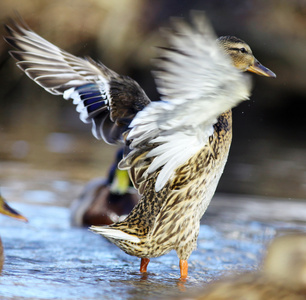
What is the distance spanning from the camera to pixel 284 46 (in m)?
13.4

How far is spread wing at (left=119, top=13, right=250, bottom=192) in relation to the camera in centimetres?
313

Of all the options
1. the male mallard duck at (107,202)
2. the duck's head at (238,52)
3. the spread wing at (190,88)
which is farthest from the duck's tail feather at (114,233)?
the male mallard duck at (107,202)

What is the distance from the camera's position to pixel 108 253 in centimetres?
439

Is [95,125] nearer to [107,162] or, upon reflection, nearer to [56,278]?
[56,278]

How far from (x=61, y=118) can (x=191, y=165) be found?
380 inches

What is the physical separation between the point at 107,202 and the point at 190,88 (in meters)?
2.67

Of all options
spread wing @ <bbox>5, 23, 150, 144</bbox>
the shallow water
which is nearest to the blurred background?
the shallow water

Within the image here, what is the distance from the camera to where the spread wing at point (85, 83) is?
13.5ft

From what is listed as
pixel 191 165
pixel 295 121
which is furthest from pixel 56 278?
pixel 295 121

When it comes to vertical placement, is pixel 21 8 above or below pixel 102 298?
above

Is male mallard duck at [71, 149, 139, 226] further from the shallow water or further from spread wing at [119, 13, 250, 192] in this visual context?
spread wing at [119, 13, 250, 192]

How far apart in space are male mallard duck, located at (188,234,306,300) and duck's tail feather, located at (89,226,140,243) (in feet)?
4.27

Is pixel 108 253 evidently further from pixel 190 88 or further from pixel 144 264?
pixel 190 88

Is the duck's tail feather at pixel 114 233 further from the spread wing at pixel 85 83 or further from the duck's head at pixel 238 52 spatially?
the duck's head at pixel 238 52
